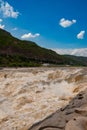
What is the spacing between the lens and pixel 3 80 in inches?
1174

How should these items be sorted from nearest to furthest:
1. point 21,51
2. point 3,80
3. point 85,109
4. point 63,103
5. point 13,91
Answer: point 85,109
point 63,103
point 13,91
point 3,80
point 21,51

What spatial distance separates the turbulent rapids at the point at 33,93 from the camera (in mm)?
16828

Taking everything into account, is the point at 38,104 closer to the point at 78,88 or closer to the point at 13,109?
the point at 13,109

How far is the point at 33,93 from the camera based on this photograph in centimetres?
2208

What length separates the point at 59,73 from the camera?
27.9m

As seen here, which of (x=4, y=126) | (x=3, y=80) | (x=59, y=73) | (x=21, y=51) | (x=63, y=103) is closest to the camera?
(x=4, y=126)

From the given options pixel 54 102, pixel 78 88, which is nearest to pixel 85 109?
pixel 54 102

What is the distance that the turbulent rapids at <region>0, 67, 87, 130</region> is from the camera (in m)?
16.8

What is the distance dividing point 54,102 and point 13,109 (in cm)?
278

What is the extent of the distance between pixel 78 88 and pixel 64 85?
2.62 m

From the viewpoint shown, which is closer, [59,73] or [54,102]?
[54,102]

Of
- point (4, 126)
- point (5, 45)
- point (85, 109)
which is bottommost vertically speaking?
point (4, 126)

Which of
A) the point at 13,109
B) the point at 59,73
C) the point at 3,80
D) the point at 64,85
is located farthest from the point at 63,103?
the point at 3,80

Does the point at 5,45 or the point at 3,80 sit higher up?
the point at 5,45
